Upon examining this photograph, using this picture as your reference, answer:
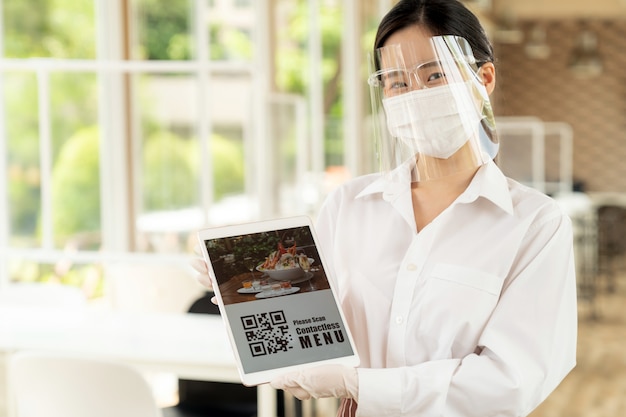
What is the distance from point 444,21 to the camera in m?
1.25

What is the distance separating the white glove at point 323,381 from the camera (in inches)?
46.7

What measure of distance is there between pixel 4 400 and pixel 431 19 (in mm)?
1847

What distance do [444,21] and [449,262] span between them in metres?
0.33

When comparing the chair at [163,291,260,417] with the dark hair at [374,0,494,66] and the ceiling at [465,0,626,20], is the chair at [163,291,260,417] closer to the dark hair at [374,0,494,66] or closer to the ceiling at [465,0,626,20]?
the dark hair at [374,0,494,66]

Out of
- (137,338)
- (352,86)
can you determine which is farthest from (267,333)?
(352,86)

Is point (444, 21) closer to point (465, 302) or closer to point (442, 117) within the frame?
point (442, 117)

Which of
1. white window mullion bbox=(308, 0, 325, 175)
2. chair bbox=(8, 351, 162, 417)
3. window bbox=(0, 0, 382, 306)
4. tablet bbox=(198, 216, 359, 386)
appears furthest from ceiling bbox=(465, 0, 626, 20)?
tablet bbox=(198, 216, 359, 386)

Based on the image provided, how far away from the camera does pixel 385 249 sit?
132cm

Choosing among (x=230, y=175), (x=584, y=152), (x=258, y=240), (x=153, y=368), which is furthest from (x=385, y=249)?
(x=584, y=152)

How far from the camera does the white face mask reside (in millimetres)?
1223

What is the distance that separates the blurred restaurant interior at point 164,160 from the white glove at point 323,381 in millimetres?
1110

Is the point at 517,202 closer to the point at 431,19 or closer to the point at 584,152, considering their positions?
the point at 431,19

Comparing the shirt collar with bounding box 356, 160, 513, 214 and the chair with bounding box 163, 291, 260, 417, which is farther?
the chair with bounding box 163, 291, 260, 417

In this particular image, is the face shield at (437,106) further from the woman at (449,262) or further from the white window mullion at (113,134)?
the white window mullion at (113,134)
